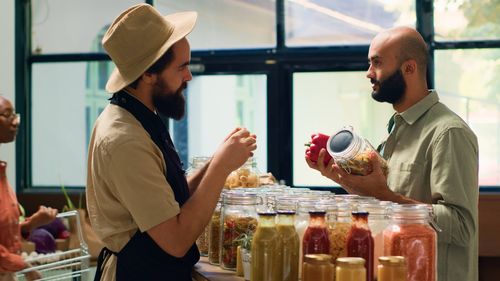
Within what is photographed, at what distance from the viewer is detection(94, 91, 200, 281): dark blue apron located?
211cm

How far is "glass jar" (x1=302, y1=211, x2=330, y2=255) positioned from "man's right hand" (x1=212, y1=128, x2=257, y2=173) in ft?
1.24

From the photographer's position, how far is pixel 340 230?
6.04 feet

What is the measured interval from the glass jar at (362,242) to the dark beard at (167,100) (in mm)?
698

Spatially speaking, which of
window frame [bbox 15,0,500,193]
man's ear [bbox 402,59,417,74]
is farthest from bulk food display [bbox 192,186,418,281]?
window frame [bbox 15,0,500,193]

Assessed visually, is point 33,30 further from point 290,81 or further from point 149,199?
point 149,199

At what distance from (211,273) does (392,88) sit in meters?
0.95

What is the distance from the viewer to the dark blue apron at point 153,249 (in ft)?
6.91

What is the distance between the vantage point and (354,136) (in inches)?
85.0

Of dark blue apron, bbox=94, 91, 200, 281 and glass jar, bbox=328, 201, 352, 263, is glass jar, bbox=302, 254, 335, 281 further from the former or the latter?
dark blue apron, bbox=94, 91, 200, 281

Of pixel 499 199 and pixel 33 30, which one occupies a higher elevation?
pixel 33 30

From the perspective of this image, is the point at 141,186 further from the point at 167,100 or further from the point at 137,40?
the point at 137,40

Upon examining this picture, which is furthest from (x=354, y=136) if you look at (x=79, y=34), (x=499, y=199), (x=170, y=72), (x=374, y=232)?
(x=79, y=34)

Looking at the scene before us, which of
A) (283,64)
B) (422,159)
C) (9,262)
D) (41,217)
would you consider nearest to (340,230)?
(422,159)

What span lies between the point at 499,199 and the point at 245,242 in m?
3.01
